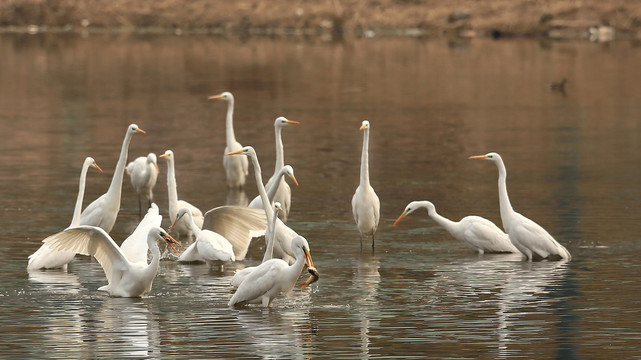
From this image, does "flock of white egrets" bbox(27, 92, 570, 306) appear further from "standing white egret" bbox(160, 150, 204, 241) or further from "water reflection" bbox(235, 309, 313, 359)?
"water reflection" bbox(235, 309, 313, 359)

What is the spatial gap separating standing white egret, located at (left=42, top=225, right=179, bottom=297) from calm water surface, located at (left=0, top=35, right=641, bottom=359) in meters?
0.26

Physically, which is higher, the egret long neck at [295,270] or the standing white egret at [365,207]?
the standing white egret at [365,207]

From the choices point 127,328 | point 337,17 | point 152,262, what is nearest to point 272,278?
point 152,262

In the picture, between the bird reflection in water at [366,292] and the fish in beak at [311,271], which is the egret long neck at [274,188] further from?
the fish in beak at [311,271]

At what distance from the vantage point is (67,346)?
12.2m

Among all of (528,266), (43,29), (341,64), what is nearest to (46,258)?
(528,266)

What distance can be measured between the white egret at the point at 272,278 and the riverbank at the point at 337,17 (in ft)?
209

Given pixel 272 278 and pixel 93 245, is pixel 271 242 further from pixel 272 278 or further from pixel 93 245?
pixel 93 245

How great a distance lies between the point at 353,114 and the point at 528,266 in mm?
21018

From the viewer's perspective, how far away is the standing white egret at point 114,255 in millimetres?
13977

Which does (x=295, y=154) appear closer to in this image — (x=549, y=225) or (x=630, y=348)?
(x=549, y=225)

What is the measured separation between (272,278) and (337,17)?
69670 millimetres

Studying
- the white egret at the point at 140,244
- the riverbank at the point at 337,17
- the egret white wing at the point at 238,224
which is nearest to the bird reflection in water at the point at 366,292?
the egret white wing at the point at 238,224

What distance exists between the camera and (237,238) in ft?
53.9
